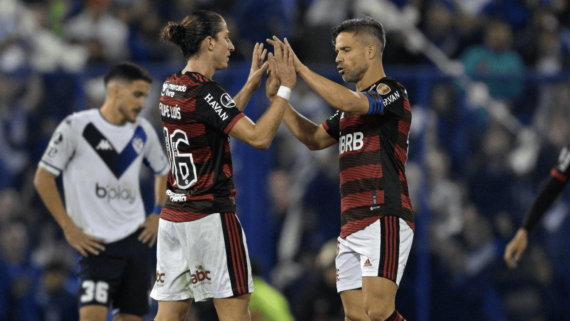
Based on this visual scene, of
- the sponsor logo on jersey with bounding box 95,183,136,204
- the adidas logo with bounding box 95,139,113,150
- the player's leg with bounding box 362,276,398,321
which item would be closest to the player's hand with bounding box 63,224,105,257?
the sponsor logo on jersey with bounding box 95,183,136,204

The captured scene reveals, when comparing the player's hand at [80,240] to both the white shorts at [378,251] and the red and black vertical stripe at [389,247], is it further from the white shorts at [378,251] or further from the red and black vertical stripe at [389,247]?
the red and black vertical stripe at [389,247]

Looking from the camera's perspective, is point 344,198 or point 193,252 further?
point 344,198

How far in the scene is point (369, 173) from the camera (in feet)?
16.8

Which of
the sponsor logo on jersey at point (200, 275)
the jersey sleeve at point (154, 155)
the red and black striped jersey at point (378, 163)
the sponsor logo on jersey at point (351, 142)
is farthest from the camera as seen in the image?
the jersey sleeve at point (154, 155)

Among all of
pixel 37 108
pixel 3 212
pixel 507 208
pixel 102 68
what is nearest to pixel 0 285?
pixel 3 212

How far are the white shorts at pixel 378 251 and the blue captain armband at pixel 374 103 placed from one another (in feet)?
2.41

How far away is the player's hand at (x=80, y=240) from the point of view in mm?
6234

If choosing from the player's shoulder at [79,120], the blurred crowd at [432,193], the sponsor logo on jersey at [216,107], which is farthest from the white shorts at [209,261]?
the blurred crowd at [432,193]

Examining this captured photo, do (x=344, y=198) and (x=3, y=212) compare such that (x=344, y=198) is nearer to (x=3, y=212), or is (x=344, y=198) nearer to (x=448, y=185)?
(x=448, y=185)

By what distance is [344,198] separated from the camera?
5.27 m

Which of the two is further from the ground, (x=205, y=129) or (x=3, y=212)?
(x=205, y=129)

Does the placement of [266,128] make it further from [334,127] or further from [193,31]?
[334,127]

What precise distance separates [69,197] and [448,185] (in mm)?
4605

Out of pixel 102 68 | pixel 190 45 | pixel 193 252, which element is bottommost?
pixel 193 252
